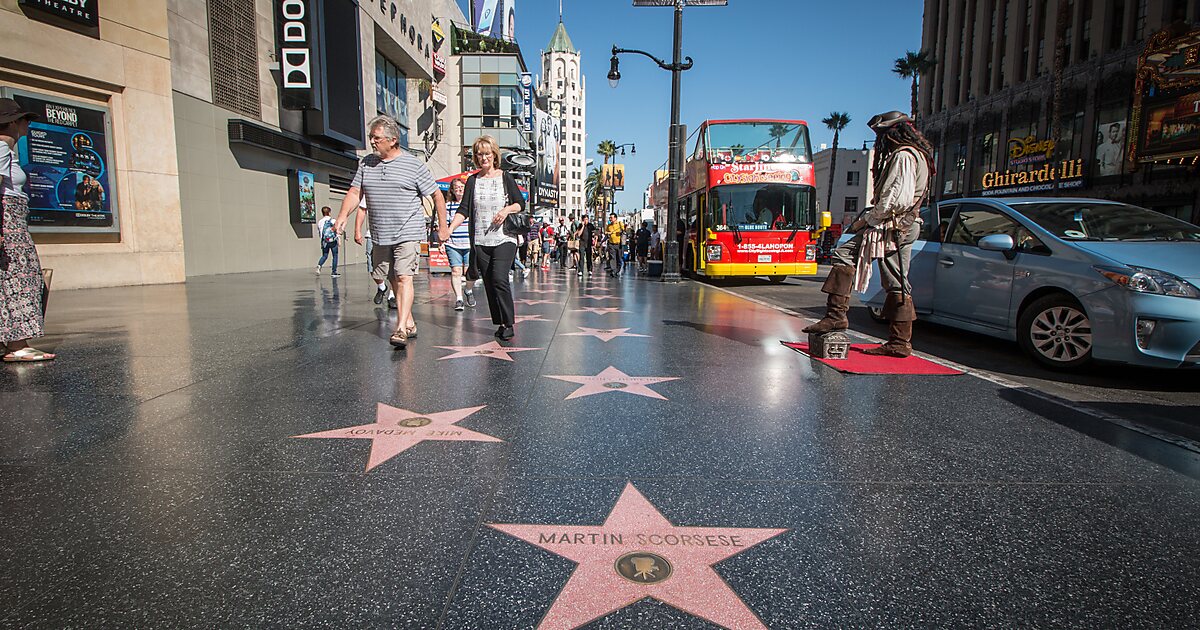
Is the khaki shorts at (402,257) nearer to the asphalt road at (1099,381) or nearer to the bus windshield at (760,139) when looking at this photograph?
the asphalt road at (1099,381)

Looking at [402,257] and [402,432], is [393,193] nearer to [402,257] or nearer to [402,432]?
[402,257]

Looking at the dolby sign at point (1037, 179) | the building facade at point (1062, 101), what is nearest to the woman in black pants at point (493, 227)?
the building facade at point (1062, 101)

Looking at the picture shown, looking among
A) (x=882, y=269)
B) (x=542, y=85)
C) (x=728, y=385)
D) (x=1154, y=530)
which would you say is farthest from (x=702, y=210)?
(x=542, y=85)

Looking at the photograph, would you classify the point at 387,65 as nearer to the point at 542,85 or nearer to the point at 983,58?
the point at 983,58

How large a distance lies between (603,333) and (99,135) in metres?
11.2

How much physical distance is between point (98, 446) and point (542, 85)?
173m

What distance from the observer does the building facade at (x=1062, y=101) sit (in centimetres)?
2558

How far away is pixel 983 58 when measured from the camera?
1615 inches

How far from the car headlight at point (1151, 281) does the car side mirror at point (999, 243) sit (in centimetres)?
86

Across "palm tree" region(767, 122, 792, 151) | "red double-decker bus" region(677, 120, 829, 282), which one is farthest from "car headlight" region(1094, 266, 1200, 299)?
"palm tree" region(767, 122, 792, 151)

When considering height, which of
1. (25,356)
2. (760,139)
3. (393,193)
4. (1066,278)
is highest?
(760,139)

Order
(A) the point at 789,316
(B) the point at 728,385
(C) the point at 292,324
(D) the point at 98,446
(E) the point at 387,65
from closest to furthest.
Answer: (D) the point at 98,446, (B) the point at 728,385, (C) the point at 292,324, (A) the point at 789,316, (E) the point at 387,65

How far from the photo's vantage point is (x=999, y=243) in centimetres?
568

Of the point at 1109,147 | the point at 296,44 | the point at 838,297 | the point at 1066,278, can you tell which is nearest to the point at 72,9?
the point at 296,44
